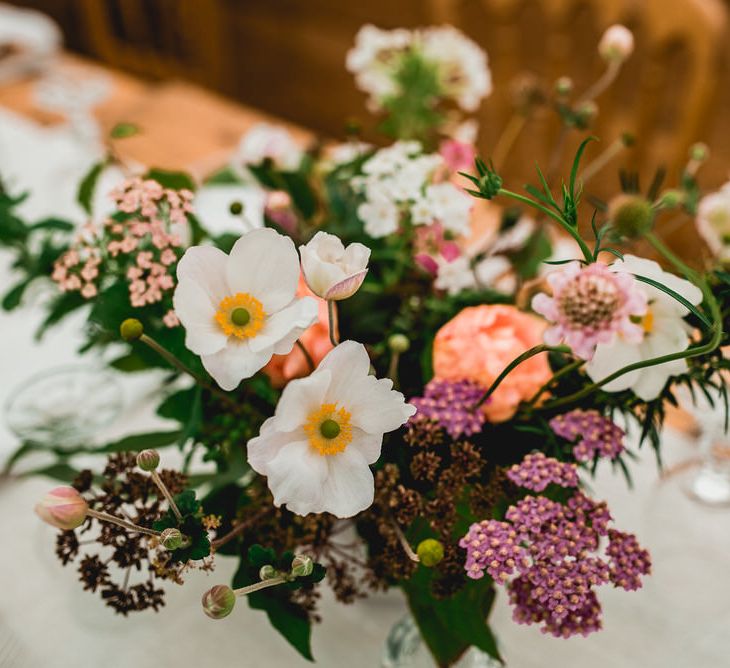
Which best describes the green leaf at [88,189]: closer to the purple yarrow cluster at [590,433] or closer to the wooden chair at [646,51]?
the purple yarrow cluster at [590,433]

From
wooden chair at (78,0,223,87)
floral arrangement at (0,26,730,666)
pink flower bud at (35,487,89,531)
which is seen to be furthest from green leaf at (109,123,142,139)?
wooden chair at (78,0,223,87)

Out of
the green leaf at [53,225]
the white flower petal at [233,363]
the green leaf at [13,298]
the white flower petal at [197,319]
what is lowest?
the green leaf at [13,298]

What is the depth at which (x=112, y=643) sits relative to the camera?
0.60 metres

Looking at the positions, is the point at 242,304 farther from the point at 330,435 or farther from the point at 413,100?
the point at 413,100

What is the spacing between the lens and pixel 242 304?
1.25 ft

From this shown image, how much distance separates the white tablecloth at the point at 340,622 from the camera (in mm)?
591

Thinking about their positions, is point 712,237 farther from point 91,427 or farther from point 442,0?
point 442,0

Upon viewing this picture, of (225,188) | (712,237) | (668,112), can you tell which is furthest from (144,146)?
(668,112)

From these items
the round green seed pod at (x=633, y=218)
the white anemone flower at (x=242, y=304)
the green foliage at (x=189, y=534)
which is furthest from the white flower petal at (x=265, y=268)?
the round green seed pod at (x=633, y=218)

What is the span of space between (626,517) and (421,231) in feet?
1.22

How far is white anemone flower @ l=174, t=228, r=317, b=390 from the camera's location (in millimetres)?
357

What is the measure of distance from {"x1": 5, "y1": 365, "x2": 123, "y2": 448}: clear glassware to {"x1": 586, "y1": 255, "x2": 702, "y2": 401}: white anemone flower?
0.49m

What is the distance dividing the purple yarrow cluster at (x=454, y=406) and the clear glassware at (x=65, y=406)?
1.23ft

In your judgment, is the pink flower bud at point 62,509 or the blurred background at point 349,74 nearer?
the pink flower bud at point 62,509
